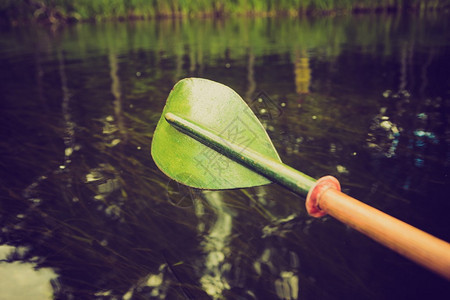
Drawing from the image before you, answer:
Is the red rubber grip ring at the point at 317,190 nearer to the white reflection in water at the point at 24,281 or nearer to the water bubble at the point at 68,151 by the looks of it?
the white reflection in water at the point at 24,281

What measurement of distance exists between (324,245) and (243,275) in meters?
0.39

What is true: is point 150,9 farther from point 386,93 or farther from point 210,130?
point 210,130

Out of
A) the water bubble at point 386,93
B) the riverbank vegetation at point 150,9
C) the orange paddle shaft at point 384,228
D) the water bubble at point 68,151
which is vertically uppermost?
the riverbank vegetation at point 150,9

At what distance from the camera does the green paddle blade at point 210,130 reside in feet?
5.15

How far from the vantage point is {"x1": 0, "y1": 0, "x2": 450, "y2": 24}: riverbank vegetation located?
14.4m

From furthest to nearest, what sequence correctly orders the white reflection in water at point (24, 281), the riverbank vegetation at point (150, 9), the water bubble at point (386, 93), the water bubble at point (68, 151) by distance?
1. the riverbank vegetation at point (150, 9)
2. the water bubble at point (386, 93)
3. the water bubble at point (68, 151)
4. the white reflection in water at point (24, 281)

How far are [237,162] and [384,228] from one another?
704 millimetres

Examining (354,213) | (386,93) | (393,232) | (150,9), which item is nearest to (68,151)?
(354,213)

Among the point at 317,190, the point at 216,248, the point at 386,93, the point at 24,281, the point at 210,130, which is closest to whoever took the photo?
the point at 317,190

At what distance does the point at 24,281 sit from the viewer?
125cm

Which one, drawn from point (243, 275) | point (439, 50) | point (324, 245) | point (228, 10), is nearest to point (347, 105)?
point (324, 245)

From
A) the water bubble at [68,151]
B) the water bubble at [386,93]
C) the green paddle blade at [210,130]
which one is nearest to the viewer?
the green paddle blade at [210,130]

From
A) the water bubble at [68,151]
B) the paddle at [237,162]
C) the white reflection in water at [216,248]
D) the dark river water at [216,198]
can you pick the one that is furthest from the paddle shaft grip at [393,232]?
the water bubble at [68,151]

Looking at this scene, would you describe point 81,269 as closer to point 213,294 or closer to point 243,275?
point 213,294
